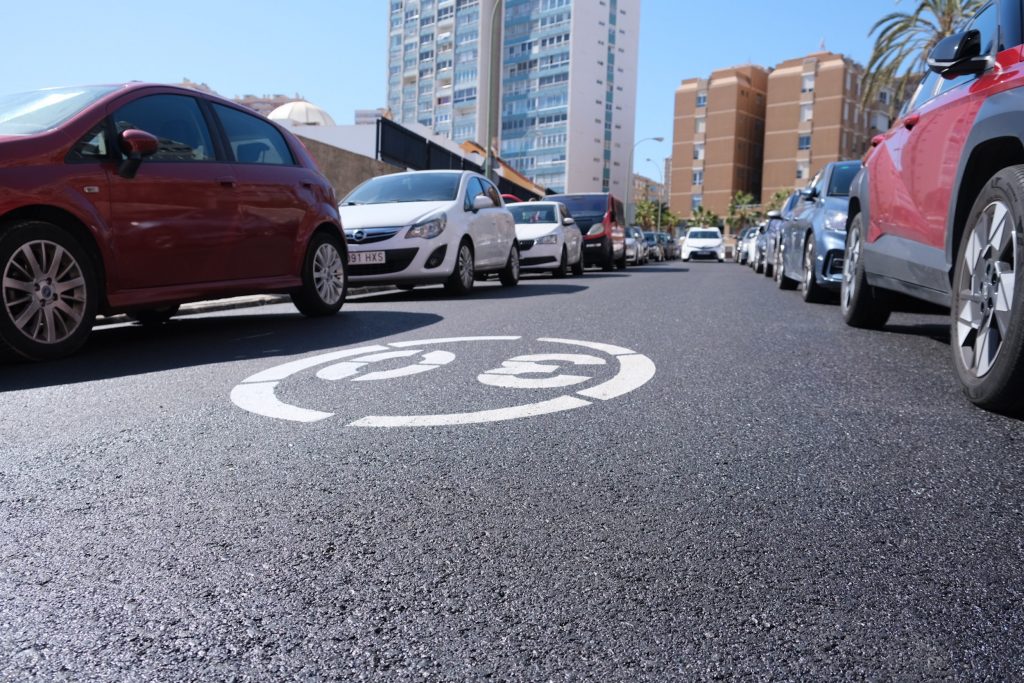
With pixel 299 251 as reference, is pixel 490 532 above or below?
below

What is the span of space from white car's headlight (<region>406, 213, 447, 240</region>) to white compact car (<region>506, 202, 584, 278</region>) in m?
5.22

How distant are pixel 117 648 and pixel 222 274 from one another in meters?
5.07

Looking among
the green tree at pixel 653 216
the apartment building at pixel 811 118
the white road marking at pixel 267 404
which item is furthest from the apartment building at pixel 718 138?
the white road marking at pixel 267 404

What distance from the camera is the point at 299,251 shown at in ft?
23.6

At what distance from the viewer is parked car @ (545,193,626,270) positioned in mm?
21328

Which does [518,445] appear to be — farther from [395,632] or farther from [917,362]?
[917,362]

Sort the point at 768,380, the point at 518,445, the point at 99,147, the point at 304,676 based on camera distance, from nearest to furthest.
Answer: the point at 304,676 → the point at 518,445 → the point at 768,380 → the point at 99,147

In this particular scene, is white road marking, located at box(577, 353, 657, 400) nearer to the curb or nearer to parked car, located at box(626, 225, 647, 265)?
the curb

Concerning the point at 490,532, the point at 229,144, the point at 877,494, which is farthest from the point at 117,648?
the point at 229,144

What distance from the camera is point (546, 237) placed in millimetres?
16297

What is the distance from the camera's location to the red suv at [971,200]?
3.41 meters

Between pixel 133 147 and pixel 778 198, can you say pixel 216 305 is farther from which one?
pixel 778 198

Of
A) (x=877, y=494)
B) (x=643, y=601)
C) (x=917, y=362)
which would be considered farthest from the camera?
(x=917, y=362)

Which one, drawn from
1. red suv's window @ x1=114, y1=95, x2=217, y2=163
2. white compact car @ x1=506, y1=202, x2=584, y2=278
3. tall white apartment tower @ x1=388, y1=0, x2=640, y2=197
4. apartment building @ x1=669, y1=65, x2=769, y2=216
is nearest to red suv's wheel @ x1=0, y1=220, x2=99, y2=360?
red suv's window @ x1=114, y1=95, x2=217, y2=163
